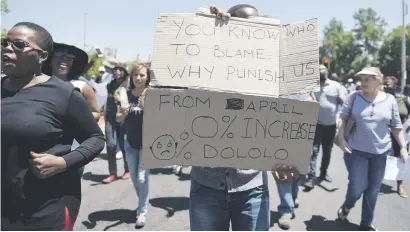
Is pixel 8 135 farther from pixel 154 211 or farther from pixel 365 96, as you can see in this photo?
pixel 365 96

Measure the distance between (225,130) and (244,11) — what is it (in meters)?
0.70

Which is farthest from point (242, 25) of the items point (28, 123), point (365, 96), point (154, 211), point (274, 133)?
point (154, 211)

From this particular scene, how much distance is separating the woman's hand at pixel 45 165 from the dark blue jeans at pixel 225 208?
795mm

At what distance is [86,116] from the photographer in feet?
6.48

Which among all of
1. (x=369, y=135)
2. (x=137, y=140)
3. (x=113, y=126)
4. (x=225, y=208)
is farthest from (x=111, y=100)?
(x=225, y=208)

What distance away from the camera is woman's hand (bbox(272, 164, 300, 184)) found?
6.86ft

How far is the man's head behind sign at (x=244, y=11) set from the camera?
2.16 m

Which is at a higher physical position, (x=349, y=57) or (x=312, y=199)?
(x=349, y=57)

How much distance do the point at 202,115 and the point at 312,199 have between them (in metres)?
3.90

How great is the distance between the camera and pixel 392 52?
57.6 metres

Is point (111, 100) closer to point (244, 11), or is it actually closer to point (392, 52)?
point (244, 11)

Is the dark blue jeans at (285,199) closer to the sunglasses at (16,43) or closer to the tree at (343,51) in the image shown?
the sunglasses at (16,43)

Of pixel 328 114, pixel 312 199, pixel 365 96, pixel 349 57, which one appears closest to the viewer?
pixel 365 96

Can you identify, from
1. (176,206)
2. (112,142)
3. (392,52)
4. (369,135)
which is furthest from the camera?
(392,52)
